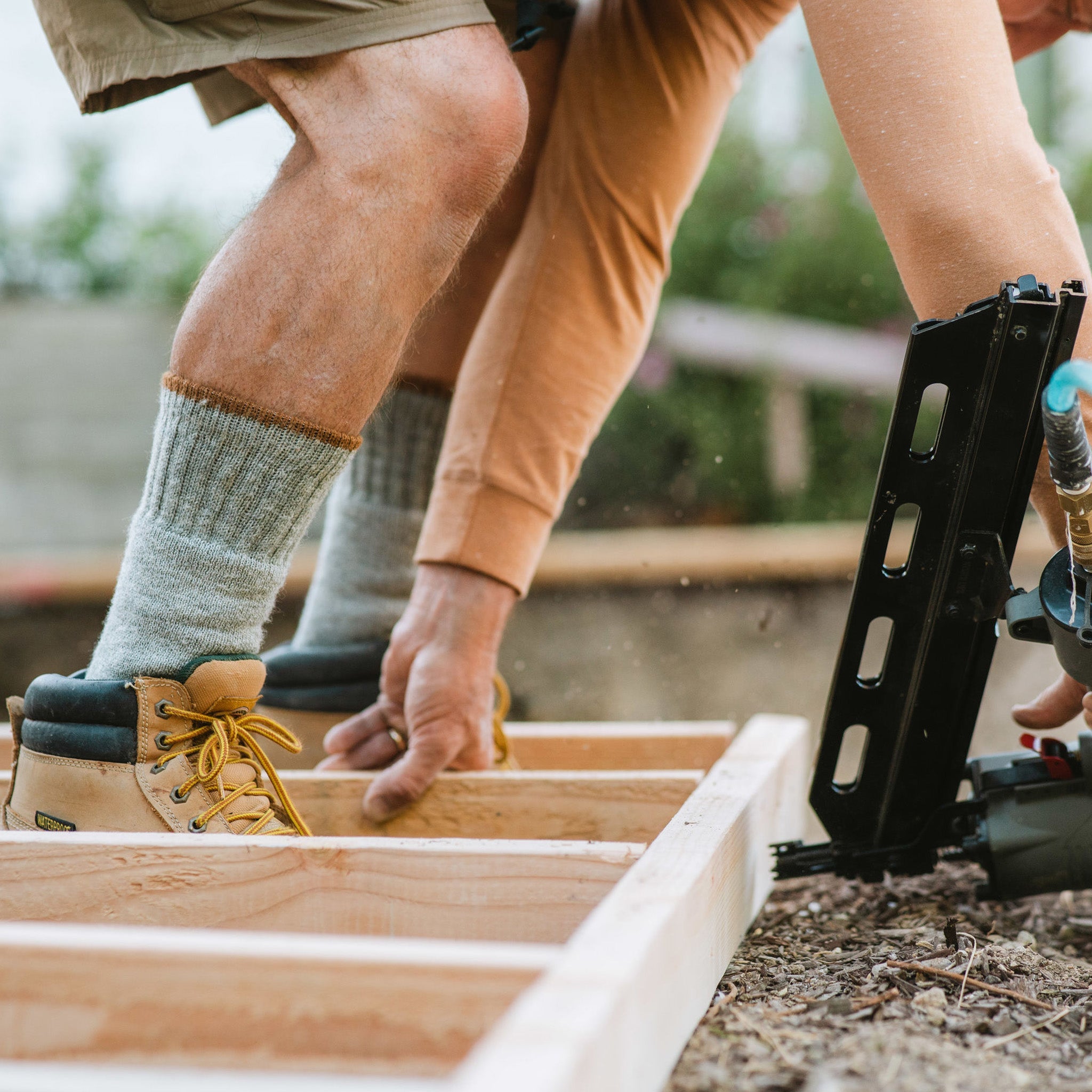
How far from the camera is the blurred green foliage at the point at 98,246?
4.64 metres

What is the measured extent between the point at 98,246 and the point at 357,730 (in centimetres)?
418

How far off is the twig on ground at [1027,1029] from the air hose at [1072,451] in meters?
0.32

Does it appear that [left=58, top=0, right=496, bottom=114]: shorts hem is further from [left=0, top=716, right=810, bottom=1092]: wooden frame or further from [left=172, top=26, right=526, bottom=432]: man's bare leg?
[left=0, top=716, right=810, bottom=1092]: wooden frame

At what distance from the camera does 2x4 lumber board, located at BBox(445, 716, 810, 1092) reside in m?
0.45

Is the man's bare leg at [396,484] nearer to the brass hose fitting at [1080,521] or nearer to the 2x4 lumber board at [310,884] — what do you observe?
the 2x4 lumber board at [310,884]

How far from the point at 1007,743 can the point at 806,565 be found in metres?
0.72

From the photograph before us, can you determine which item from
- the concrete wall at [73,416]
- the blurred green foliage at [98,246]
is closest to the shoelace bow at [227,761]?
the concrete wall at [73,416]

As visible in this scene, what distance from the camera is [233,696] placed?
0.93 metres

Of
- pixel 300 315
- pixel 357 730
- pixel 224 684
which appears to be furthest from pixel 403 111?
pixel 357 730

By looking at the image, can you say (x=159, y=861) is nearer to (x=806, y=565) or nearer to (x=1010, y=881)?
(x=1010, y=881)

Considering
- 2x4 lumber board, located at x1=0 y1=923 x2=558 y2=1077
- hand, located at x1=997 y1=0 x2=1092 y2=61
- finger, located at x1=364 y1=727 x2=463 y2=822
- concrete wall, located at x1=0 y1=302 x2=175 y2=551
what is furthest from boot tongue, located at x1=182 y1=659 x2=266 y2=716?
concrete wall, located at x1=0 y1=302 x2=175 y2=551

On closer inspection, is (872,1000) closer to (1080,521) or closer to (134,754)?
(1080,521)

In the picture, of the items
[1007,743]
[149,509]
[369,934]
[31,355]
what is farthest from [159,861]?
[31,355]

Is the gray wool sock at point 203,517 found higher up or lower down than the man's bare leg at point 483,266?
lower down
